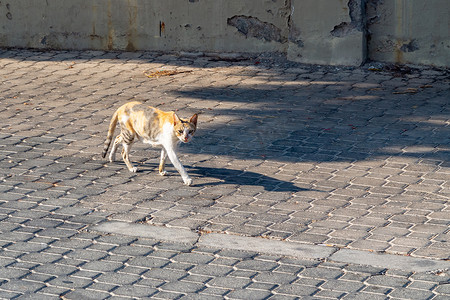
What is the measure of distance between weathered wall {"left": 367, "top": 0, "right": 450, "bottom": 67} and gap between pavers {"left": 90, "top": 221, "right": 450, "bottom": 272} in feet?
21.1

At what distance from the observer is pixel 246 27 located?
1299cm

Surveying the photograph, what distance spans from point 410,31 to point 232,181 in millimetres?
5340

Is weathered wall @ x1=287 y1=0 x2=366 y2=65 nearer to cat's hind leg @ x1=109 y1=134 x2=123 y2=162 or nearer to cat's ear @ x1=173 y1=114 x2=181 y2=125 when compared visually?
cat's hind leg @ x1=109 y1=134 x2=123 y2=162

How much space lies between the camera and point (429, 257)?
249 inches

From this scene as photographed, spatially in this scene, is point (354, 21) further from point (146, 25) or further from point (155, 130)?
point (155, 130)

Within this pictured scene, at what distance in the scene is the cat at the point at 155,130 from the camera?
792cm

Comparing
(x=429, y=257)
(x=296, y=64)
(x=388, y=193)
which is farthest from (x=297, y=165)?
(x=296, y=64)

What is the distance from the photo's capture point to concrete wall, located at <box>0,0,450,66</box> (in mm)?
12102

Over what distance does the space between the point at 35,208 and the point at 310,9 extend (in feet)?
21.0

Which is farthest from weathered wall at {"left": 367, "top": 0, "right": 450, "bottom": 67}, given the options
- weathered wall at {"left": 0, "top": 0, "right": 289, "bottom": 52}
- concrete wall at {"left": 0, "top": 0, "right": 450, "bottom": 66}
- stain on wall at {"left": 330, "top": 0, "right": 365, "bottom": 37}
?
weathered wall at {"left": 0, "top": 0, "right": 289, "bottom": 52}

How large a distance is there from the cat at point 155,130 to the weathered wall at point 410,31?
5287 mm

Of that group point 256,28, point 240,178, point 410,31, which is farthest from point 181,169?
point 410,31

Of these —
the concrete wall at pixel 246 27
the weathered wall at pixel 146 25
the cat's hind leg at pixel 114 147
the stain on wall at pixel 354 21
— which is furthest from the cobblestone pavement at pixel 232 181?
the stain on wall at pixel 354 21

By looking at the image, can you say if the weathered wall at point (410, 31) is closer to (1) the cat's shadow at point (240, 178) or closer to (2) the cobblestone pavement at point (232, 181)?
(2) the cobblestone pavement at point (232, 181)
